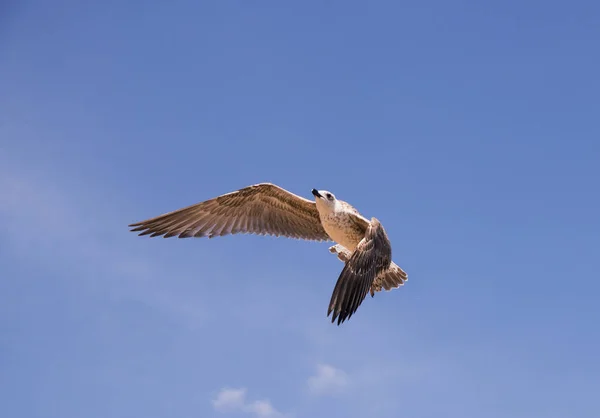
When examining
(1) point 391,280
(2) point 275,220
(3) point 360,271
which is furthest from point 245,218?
(3) point 360,271

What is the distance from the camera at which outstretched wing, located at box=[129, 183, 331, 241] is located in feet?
47.0

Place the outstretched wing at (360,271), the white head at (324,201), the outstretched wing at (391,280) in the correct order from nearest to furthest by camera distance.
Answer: the outstretched wing at (360,271)
the white head at (324,201)
the outstretched wing at (391,280)

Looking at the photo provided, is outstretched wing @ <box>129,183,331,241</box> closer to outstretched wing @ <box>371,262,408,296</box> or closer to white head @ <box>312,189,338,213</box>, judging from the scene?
white head @ <box>312,189,338,213</box>

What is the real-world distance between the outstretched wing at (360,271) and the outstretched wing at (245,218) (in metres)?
2.05

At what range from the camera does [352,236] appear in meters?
13.3

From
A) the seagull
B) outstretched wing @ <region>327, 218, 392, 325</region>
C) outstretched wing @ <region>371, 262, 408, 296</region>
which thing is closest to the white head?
the seagull

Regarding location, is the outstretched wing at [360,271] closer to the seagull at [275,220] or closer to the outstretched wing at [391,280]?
the seagull at [275,220]

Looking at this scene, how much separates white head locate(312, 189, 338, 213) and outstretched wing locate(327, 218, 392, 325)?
2.99 ft

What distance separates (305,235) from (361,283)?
324 cm

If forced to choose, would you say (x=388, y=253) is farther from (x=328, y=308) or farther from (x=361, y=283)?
(x=328, y=308)

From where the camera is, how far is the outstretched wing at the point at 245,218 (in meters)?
14.3

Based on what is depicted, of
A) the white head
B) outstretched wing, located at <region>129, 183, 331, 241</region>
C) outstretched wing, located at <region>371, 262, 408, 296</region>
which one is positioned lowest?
outstretched wing, located at <region>371, 262, 408, 296</region>

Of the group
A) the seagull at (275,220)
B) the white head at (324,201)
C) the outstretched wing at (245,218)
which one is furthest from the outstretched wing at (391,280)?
the white head at (324,201)

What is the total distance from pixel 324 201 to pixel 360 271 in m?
1.98
